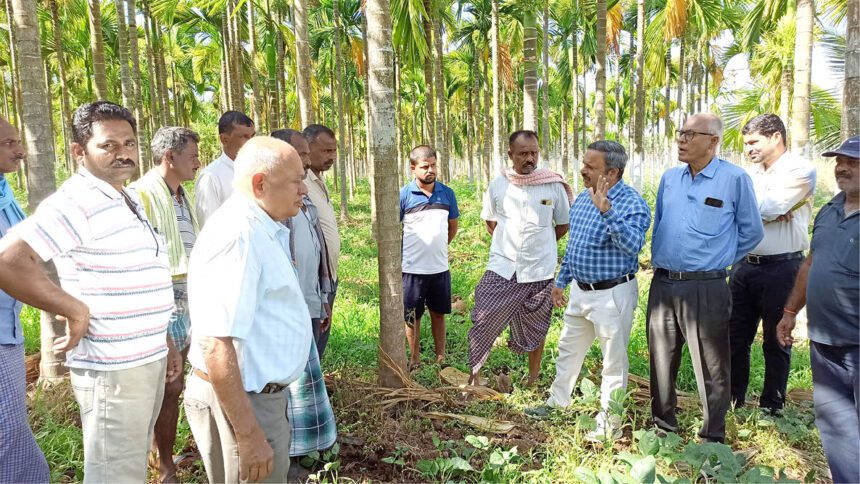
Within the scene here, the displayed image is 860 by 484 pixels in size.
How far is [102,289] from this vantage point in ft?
6.82

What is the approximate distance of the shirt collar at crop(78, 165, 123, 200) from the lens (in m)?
2.15

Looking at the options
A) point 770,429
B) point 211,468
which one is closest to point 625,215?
point 770,429

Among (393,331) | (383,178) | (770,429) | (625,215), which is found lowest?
(770,429)

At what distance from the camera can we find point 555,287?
4.15 m

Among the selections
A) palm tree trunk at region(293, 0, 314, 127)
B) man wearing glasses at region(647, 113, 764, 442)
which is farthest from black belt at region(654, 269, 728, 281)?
palm tree trunk at region(293, 0, 314, 127)

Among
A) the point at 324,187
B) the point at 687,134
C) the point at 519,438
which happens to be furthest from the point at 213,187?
the point at 687,134

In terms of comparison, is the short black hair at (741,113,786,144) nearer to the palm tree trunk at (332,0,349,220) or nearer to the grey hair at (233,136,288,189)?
the grey hair at (233,136,288,189)

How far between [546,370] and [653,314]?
1412 mm

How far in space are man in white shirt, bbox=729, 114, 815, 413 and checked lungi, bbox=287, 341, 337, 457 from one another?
3.18 metres

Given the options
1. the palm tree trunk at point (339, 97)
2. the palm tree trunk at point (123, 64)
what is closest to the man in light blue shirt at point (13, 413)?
the palm tree trunk at point (123, 64)

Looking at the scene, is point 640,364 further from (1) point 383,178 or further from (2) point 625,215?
(1) point 383,178

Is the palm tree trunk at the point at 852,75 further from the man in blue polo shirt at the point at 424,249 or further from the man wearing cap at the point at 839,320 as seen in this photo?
the man in blue polo shirt at the point at 424,249

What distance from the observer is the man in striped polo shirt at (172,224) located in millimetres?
3039

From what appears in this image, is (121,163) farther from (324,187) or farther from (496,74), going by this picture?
(496,74)
